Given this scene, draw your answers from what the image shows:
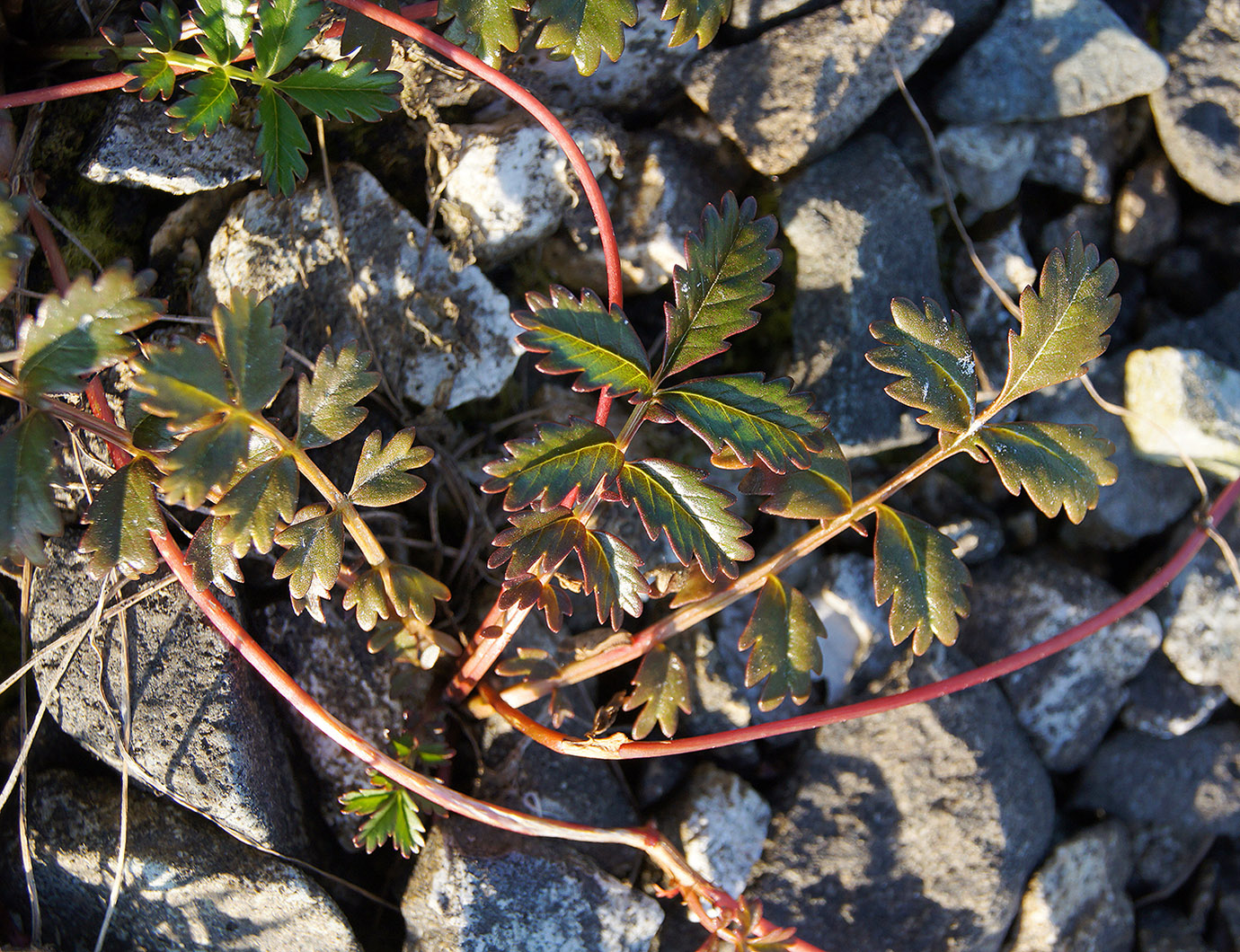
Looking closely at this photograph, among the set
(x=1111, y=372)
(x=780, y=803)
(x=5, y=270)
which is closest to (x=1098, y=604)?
(x=1111, y=372)

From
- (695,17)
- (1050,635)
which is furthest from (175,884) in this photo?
(1050,635)

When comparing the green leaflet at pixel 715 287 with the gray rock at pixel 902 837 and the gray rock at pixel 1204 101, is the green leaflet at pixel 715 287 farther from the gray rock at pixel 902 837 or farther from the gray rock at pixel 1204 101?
the gray rock at pixel 1204 101

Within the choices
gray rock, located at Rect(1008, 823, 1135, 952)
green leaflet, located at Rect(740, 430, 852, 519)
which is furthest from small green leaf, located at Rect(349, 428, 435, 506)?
gray rock, located at Rect(1008, 823, 1135, 952)

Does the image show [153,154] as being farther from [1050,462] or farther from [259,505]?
[1050,462]

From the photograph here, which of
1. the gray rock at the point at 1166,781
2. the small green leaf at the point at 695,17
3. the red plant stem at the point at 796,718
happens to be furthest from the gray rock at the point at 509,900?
the small green leaf at the point at 695,17

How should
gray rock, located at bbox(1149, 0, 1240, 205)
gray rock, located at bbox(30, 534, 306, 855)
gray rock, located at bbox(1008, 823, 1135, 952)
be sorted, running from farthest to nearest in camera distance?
gray rock, located at bbox(1149, 0, 1240, 205), gray rock, located at bbox(1008, 823, 1135, 952), gray rock, located at bbox(30, 534, 306, 855)

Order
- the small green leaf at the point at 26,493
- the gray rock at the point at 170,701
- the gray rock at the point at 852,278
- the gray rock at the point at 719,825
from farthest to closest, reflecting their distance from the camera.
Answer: the gray rock at the point at 852,278, the gray rock at the point at 719,825, the gray rock at the point at 170,701, the small green leaf at the point at 26,493

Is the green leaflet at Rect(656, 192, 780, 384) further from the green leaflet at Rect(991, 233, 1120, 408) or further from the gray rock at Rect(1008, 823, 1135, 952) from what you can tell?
the gray rock at Rect(1008, 823, 1135, 952)
